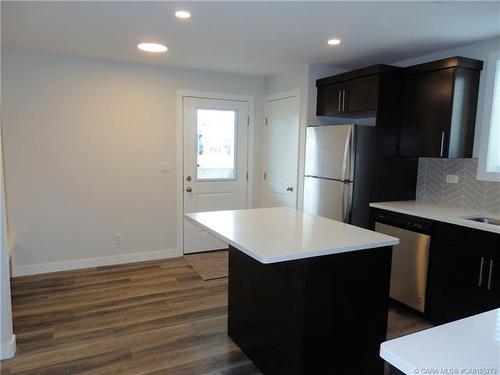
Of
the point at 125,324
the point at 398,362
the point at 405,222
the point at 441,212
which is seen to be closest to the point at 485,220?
the point at 441,212

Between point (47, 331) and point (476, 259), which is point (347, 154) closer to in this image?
point (476, 259)

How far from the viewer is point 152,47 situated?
3.35 meters

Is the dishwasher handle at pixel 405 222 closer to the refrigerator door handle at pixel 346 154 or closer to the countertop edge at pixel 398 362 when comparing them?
the refrigerator door handle at pixel 346 154

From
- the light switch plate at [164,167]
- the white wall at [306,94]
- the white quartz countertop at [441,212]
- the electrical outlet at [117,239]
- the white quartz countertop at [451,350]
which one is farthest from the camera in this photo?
the light switch plate at [164,167]

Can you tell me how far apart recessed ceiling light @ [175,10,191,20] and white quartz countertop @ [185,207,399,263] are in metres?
1.47

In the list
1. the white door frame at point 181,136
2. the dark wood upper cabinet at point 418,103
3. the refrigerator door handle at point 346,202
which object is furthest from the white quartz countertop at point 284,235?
the white door frame at point 181,136

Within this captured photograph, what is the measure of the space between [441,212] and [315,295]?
1698mm

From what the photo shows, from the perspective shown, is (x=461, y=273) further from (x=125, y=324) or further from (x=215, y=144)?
(x=215, y=144)

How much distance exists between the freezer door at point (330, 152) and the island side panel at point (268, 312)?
4.96 ft

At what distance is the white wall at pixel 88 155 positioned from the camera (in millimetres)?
3729

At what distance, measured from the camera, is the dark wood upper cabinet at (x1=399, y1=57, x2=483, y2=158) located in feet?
9.74

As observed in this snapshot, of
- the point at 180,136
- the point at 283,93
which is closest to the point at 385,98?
the point at 283,93

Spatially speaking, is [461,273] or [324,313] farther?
[461,273]

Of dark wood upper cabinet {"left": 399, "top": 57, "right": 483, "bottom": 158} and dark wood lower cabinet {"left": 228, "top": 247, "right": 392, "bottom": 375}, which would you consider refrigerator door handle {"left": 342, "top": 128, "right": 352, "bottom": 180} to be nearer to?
dark wood upper cabinet {"left": 399, "top": 57, "right": 483, "bottom": 158}
